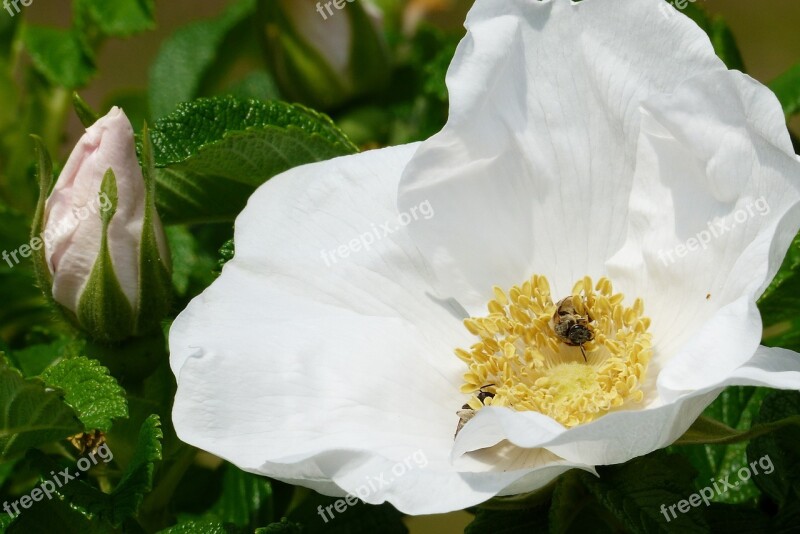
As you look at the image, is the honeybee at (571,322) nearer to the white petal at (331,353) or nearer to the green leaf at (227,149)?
the white petal at (331,353)

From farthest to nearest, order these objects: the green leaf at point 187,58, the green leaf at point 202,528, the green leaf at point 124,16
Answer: the green leaf at point 187,58, the green leaf at point 124,16, the green leaf at point 202,528

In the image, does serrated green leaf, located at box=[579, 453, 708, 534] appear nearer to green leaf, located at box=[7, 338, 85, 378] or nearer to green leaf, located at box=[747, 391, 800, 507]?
green leaf, located at box=[747, 391, 800, 507]

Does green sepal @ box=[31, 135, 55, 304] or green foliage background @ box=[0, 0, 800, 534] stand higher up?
green sepal @ box=[31, 135, 55, 304]

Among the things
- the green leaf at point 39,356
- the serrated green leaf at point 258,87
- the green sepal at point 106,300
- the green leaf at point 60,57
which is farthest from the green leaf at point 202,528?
the serrated green leaf at point 258,87

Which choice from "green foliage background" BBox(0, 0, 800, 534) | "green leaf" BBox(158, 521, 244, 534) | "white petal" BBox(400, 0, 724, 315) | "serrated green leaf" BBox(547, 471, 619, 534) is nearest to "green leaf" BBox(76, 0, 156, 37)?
"green foliage background" BBox(0, 0, 800, 534)

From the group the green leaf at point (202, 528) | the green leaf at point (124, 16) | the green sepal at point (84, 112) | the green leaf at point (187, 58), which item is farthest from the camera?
the green leaf at point (187, 58)

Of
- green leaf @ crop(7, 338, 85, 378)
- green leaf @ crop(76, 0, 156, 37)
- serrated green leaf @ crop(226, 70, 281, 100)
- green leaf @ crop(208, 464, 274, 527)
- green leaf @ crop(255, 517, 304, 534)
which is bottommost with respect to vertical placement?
green leaf @ crop(208, 464, 274, 527)
